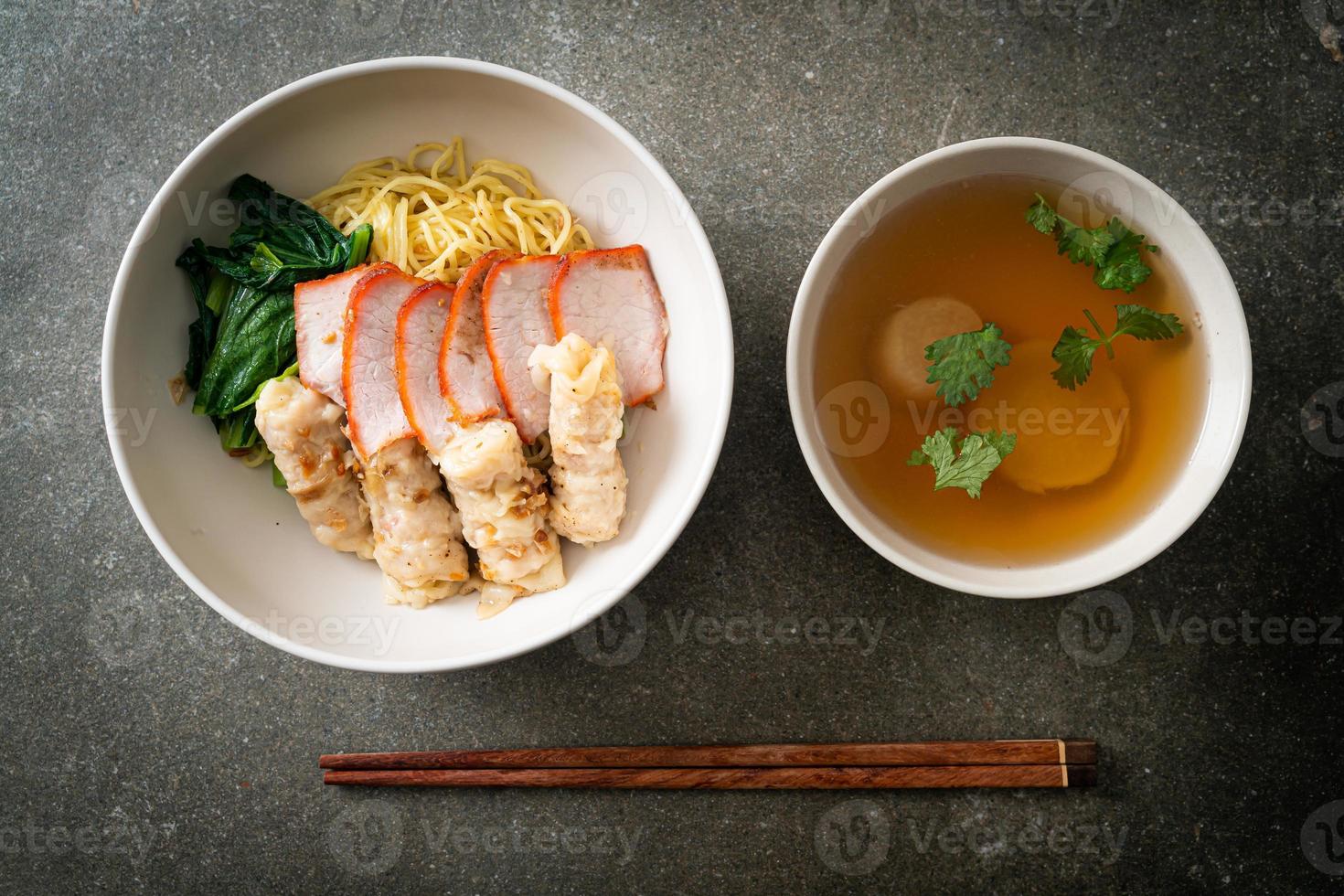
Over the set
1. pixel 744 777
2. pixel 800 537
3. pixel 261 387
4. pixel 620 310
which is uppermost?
pixel 620 310

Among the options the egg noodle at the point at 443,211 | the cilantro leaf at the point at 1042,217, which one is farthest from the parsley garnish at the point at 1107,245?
the egg noodle at the point at 443,211

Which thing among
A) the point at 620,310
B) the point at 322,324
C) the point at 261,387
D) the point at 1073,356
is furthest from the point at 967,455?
the point at 261,387

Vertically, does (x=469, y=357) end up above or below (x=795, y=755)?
above

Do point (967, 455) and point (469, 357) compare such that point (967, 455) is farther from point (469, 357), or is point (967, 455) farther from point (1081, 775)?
point (469, 357)

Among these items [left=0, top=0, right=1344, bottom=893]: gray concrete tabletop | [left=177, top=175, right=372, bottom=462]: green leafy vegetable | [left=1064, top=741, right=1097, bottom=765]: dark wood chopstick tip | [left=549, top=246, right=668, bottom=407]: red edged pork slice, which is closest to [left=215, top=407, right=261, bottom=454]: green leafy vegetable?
[left=177, top=175, right=372, bottom=462]: green leafy vegetable

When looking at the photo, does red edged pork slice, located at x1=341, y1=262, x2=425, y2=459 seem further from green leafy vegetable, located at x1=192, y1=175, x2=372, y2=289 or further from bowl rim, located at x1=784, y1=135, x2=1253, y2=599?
bowl rim, located at x1=784, y1=135, x2=1253, y2=599

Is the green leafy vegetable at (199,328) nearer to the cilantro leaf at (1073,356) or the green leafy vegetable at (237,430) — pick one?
the green leafy vegetable at (237,430)

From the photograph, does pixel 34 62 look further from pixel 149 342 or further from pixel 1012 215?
pixel 1012 215
